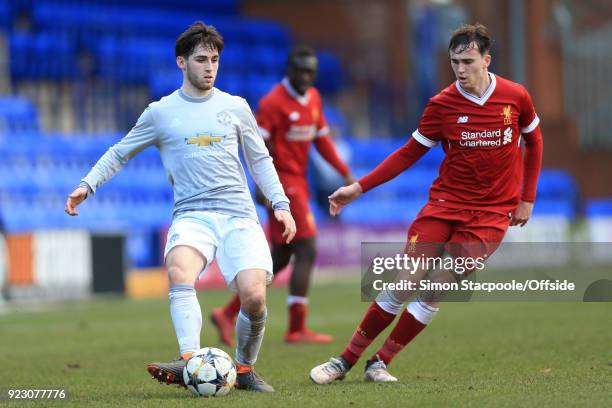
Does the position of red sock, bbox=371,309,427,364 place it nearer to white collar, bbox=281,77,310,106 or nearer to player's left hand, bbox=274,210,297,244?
player's left hand, bbox=274,210,297,244

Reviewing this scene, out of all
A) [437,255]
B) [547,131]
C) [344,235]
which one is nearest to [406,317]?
[437,255]

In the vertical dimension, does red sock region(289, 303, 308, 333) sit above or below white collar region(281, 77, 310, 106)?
below

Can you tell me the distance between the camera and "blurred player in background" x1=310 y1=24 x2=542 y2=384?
730cm

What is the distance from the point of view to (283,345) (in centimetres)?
1065

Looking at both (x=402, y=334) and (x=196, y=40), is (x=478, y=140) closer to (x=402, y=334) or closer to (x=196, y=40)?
(x=402, y=334)

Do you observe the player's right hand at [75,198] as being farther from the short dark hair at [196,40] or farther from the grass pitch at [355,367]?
the grass pitch at [355,367]

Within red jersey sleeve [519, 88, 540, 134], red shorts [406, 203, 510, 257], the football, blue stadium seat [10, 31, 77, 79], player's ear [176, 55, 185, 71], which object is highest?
blue stadium seat [10, 31, 77, 79]

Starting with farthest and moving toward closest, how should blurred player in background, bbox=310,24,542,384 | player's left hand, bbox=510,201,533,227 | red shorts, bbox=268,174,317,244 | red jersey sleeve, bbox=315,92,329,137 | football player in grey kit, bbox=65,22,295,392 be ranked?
red jersey sleeve, bbox=315,92,329,137 → red shorts, bbox=268,174,317,244 → player's left hand, bbox=510,201,533,227 → blurred player in background, bbox=310,24,542,384 → football player in grey kit, bbox=65,22,295,392

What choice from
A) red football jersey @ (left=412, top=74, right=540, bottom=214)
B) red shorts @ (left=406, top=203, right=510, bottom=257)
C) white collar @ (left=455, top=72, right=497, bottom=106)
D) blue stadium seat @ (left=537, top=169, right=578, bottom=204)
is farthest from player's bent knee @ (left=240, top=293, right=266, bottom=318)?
blue stadium seat @ (left=537, top=169, right=578, bottom=204)

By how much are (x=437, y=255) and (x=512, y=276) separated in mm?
1225

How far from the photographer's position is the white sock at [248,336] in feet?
23.1

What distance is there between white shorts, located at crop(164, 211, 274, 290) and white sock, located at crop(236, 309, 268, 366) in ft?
0.72

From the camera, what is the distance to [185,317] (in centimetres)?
680

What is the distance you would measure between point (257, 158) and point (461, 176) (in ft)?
4.26
